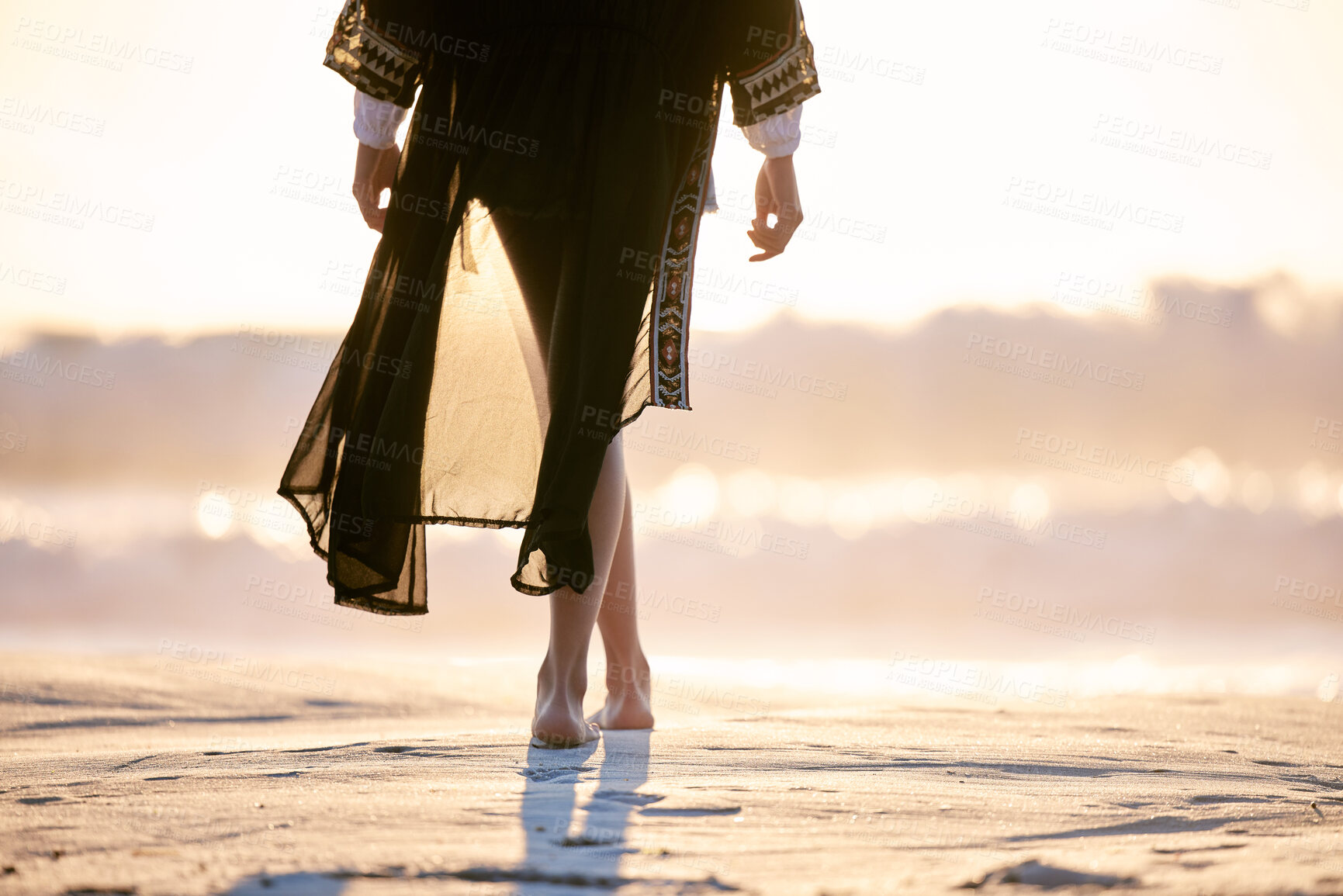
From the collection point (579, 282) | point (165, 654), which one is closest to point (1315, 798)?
point (579, 282)

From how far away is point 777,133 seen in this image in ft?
6.80

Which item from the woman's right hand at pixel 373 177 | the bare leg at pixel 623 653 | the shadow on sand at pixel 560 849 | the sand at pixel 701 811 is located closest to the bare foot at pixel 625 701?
the bare leg at pixel 623 653

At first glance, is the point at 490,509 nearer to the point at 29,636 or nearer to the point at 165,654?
the point at 165,654

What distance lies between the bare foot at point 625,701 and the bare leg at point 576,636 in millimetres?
227

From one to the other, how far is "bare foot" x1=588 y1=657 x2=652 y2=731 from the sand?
0.39ft

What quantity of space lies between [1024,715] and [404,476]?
5.52 feet

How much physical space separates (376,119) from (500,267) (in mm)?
398

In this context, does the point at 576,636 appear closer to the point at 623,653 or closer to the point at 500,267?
the point at 623,653

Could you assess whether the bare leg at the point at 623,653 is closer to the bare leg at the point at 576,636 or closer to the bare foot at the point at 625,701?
the bare foot at the point at 625,701

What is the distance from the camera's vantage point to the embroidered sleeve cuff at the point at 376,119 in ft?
6.59

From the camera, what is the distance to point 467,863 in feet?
3.28

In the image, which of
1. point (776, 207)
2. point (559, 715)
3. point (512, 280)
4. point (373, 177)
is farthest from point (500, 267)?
point (559, 715)

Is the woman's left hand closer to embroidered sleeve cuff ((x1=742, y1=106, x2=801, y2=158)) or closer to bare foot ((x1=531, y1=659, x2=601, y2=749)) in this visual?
embroidered sleeve cuff ((x1=742, y1=106, x2=801, y2=158))

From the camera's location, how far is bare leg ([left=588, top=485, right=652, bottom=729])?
2145mm
